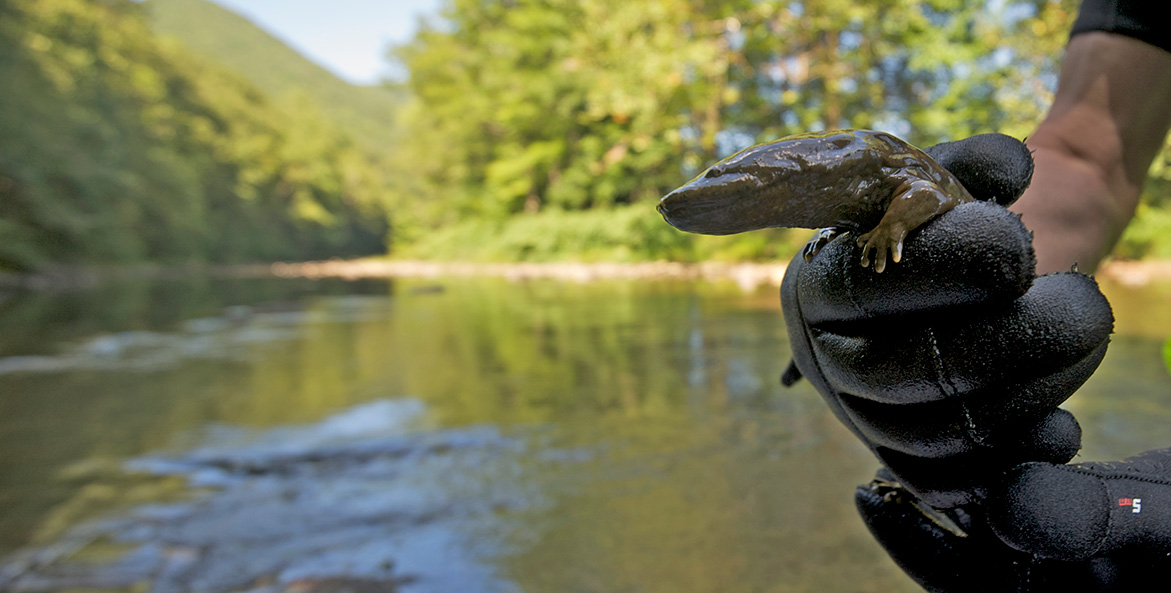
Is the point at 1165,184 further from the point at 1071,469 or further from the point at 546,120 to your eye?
the point at 546,120

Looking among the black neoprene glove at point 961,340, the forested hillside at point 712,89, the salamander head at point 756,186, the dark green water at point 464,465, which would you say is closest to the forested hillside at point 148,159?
the forested hillside at point 712,89

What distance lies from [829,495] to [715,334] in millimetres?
4102

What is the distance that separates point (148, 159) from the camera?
36812mm

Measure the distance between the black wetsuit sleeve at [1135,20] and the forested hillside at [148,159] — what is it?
29482 mm

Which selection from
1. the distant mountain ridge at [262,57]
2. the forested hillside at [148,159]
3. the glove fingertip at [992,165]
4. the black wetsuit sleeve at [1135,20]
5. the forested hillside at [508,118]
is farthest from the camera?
the distant mountain ridge at [262,57]

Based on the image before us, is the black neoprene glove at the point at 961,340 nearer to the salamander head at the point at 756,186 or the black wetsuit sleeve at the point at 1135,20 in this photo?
the salamander head at the point at 756,186

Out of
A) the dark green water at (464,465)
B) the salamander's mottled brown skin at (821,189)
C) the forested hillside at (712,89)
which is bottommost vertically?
the dark green water at (464,465)

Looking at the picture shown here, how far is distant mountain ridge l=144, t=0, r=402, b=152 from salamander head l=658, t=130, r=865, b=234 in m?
105

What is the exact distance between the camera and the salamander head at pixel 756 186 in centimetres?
81

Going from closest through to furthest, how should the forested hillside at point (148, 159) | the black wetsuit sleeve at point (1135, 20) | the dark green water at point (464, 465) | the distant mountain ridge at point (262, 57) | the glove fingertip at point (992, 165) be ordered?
the glove fingertip at point (992, 165) → the black wetsuit sleeve at point (1135, 20) → the dark green water at point (464, 465) → the forested hillside at point (148, 159) → the distant mountain ridge at point (262, 57)

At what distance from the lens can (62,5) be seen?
99.2 ft

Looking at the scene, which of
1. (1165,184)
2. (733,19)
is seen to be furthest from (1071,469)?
(733,19)

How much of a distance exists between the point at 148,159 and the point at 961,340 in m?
45.5

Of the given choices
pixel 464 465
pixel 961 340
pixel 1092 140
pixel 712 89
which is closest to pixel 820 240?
pixel 961 340
